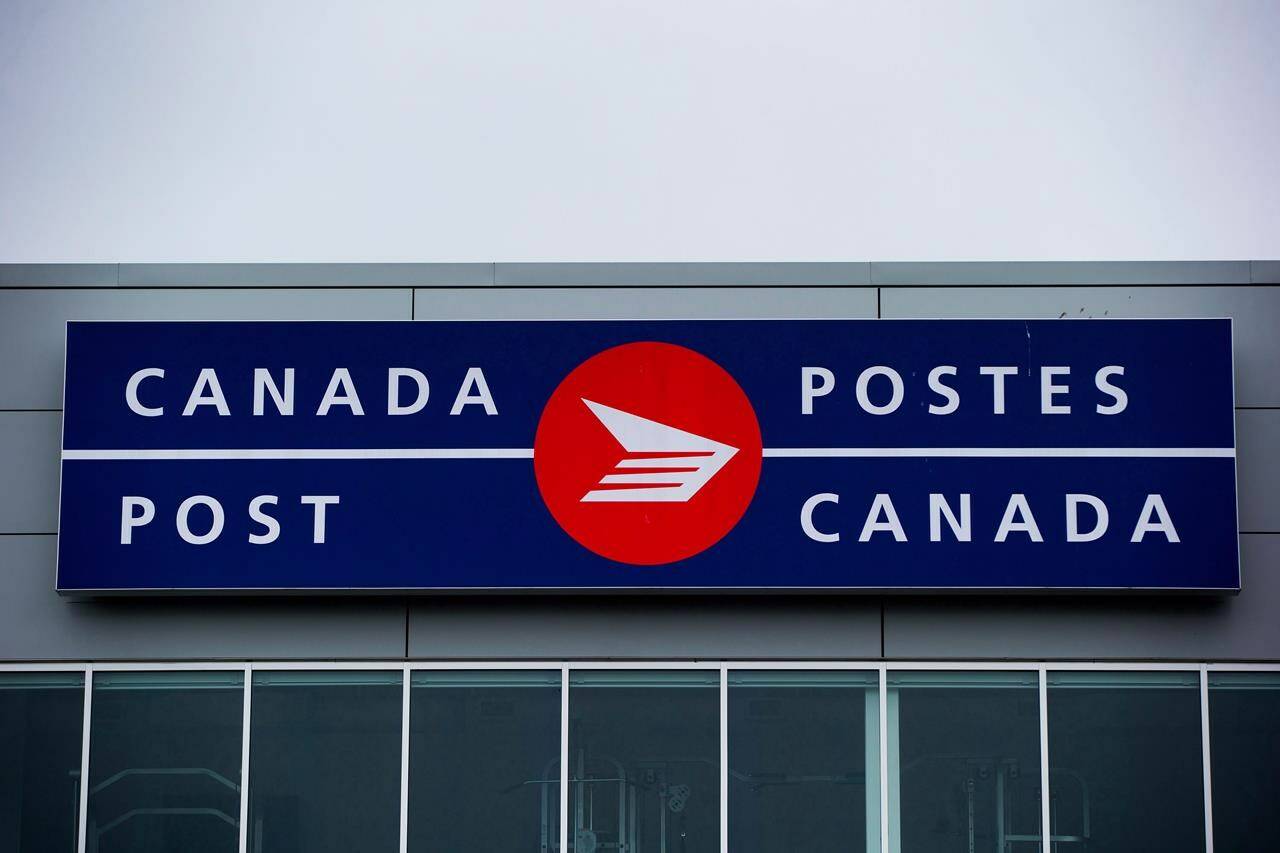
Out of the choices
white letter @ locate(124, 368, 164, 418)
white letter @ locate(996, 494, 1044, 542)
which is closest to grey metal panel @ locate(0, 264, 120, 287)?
white letter @ locate(124, 368, 164, 418)

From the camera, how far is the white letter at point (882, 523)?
1267 centimetres

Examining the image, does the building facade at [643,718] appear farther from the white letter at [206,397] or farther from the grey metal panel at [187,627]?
the white letter at [206,397]

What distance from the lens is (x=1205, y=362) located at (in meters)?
12.8

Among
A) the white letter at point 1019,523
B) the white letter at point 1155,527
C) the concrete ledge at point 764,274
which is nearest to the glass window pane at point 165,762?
the concrete ledge at point 764,274

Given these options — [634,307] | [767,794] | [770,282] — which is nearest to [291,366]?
[634,307]

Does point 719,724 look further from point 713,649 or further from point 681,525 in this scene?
point 681,525

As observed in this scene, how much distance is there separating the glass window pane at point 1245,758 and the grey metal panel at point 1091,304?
9.02 ft

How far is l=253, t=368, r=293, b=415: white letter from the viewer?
12.9m

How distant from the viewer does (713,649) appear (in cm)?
1270

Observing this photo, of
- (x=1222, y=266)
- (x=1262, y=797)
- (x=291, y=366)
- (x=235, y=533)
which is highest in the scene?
(x=1222, y=266)

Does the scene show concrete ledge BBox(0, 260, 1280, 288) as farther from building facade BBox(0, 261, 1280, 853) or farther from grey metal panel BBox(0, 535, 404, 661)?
grey metal panel BBox(0, 535, 404, 661)

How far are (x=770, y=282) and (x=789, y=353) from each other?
641 mm

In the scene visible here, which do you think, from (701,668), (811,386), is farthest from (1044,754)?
(811,386)

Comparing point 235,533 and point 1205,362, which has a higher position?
point 1205,362
